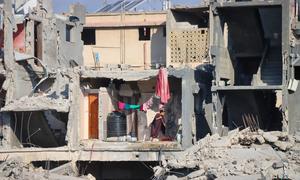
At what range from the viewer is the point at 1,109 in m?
30.5

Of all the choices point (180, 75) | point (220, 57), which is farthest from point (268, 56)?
point (180, 75)

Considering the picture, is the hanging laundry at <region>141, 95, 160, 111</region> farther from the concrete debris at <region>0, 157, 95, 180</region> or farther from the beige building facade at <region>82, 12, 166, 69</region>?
the beige building facade at <region>82, 12, 166, 69</region>

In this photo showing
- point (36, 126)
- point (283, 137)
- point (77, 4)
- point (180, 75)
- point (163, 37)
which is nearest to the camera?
point (283, 137)

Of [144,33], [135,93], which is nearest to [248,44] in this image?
[135,93]

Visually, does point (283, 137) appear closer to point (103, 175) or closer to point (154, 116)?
point (154, 116)

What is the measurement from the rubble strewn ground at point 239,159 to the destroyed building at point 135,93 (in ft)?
4.89

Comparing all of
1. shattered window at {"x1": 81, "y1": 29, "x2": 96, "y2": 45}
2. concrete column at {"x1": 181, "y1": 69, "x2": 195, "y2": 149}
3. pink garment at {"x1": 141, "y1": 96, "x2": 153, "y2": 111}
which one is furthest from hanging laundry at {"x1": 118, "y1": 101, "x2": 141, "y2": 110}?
shattered window at {"x1": 81, "y1": 29, "x2": 96, "y2": 45}

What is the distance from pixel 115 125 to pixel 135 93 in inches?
88.5

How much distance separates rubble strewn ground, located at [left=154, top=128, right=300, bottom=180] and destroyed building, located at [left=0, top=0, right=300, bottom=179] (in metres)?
1.49

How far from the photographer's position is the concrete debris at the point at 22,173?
27.5 metres

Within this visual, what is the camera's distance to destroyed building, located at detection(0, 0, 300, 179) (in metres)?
30.0

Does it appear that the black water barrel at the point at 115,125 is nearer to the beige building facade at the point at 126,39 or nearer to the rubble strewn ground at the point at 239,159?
the rubble strewn ground at the point at 239,159

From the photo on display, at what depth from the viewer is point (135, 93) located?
3316cm

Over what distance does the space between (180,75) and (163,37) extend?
11.5m
